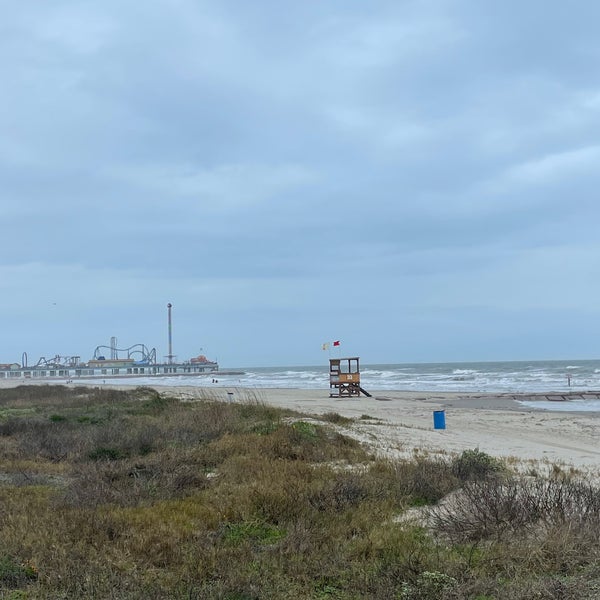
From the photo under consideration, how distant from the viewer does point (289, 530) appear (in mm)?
5652

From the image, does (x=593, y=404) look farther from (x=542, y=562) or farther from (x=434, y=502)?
(x=542, y=562)

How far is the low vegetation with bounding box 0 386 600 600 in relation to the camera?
4.34 m

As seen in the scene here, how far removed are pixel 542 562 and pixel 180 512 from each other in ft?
12.1

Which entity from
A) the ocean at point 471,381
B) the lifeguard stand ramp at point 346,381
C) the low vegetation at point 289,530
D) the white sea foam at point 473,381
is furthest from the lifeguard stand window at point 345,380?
the low vegetation at point 289,530

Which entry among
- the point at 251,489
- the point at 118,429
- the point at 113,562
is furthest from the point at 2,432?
the point at 113,562

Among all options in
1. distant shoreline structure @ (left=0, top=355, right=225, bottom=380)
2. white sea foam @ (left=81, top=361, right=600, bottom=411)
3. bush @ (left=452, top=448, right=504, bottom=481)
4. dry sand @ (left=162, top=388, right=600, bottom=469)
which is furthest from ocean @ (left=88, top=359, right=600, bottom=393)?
distant shoreline structure @ (left=0, top=355, right=225, bottom=380)

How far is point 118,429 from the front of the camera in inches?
495

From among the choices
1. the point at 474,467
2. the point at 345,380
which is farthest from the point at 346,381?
the point at 474,467

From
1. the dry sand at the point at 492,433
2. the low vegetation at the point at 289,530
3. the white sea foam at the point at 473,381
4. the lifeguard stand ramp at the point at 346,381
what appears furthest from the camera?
the white sea foam at the point at 473,381

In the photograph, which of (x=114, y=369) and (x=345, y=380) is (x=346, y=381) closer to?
(x=345, y=380)

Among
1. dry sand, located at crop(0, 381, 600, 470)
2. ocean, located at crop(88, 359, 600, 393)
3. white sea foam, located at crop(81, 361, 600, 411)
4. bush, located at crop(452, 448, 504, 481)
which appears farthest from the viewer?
ocean, located at crop(88, 359, 600, 393)

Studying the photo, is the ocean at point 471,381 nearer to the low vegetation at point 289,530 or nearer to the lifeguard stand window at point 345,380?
the lifeguard stand window at point 345,380

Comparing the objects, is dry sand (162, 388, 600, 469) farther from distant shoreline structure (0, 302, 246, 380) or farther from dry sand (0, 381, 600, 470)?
distant shoreline structure (0, 302, 246, 380)

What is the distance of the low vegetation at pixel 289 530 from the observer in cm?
434
